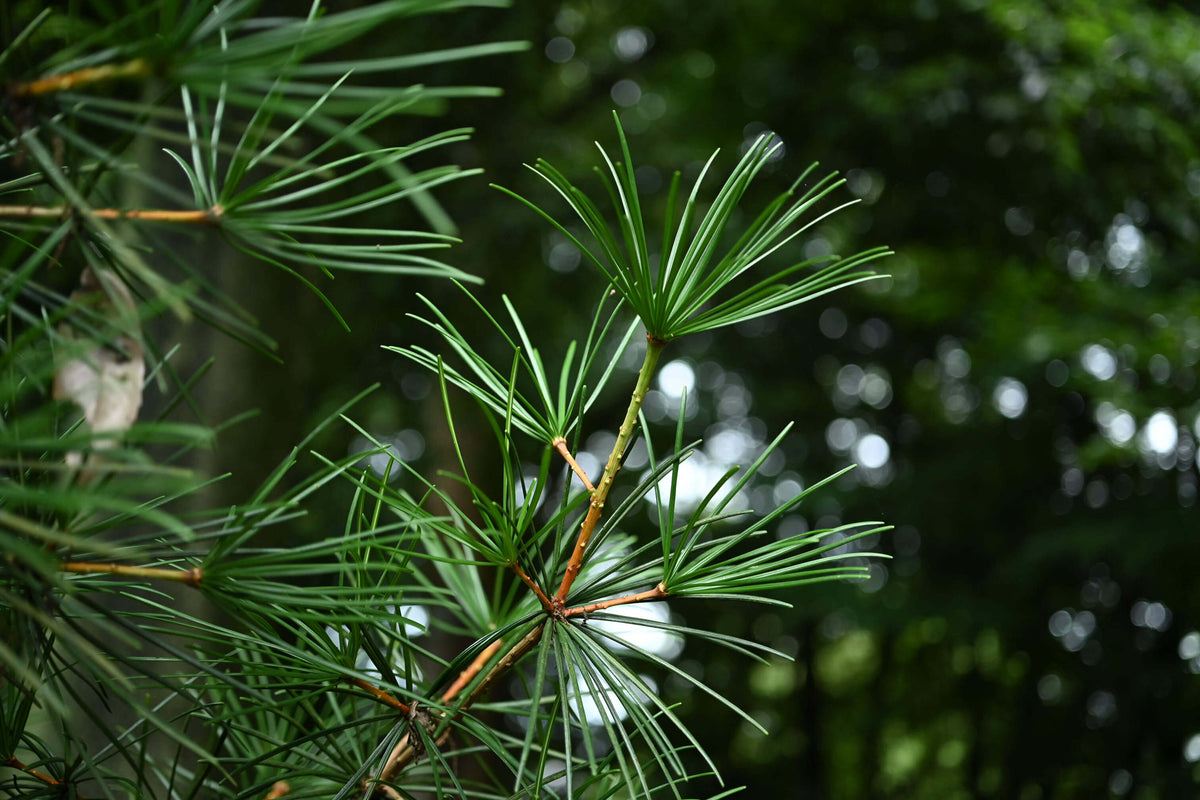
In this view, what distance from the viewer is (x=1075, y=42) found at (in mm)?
2316

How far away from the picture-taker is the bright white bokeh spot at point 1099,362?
8.56ft

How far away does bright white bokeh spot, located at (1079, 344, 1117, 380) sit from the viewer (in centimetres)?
261

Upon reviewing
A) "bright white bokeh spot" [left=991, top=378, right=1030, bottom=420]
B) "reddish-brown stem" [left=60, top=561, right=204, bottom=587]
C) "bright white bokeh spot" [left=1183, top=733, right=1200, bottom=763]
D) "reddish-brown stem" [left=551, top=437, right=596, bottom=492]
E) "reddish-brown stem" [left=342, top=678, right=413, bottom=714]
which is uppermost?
"reddish-brown stem" [left=60, top=561, right=204, bottom=587]

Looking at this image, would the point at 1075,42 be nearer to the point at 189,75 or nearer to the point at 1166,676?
the point at 1166,676

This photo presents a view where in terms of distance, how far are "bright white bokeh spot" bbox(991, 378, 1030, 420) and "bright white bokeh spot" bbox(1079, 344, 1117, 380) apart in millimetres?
749

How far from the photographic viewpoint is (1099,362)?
9.19 feet

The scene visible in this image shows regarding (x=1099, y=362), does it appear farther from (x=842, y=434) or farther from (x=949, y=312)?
(x=842, y=434)

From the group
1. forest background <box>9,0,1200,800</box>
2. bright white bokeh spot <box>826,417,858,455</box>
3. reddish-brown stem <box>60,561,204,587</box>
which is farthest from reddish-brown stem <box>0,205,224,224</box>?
bright white bokeh spot <box>826,417,858,455</box>

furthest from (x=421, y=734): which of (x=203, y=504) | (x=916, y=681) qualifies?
(x=916, y=681)

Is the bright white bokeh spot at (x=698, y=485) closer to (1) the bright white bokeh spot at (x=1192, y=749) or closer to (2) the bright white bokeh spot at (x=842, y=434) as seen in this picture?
(2) the bright white bokeh spot at (x=842, y=434)

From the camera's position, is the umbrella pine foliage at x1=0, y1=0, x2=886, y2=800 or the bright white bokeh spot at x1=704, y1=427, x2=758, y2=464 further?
the bright white bokeh spot at x1=704, y1=427, x2=758, y2=464

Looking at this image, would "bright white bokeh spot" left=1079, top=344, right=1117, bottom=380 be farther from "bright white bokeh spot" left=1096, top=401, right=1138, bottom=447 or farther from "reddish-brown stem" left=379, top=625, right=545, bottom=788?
"reddish-brown stem" left=379, top=625, right=545, bottom=788

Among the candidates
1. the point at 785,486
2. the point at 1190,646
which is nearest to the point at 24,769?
the point at 785,486

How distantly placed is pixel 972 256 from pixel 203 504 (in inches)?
101
